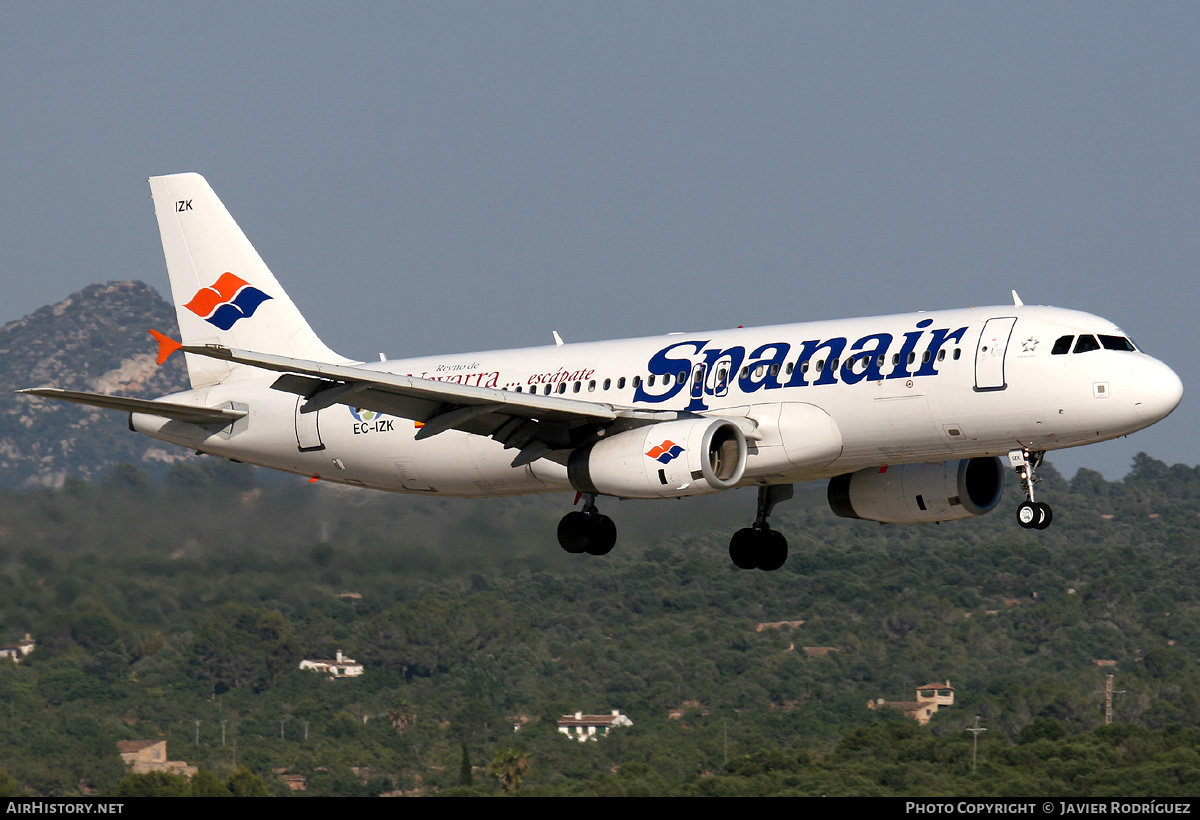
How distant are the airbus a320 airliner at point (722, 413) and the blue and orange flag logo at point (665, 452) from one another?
47 mm

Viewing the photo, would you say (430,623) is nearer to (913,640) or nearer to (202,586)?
(913,640)

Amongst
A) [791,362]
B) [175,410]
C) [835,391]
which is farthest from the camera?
[175,410]

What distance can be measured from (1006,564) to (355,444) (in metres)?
148

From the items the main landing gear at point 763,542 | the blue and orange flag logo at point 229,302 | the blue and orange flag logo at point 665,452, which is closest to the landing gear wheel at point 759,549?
the main landing gear at point 763,542

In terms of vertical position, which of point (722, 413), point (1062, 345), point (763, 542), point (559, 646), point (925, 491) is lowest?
point (763, 542)

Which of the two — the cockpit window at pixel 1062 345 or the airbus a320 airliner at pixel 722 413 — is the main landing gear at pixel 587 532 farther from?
the cockpit window at pixel 1062 345

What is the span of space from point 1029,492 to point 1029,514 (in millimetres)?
561

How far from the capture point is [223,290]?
45.5 meters

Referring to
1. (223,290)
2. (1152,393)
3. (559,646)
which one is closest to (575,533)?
(223,290)

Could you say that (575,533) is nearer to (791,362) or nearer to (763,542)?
(763,542)

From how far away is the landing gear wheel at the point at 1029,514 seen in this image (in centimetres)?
3441

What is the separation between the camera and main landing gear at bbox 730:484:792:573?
41.5 m

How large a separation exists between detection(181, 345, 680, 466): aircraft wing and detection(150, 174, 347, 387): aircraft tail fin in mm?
8551

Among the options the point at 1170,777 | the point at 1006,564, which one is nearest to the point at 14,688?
the point at 1170,777
